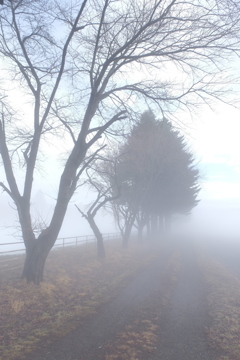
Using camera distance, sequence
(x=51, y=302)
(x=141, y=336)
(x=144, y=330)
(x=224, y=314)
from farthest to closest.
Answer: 1. (x=51, y=302)
2. (x=224, y=314)
3. (x=144, y=330)
4. (x=141, y=336)

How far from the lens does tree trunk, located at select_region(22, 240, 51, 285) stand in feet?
31.4

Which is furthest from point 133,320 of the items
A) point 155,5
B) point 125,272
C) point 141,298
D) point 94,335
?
point 155,5

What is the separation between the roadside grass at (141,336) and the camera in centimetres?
499

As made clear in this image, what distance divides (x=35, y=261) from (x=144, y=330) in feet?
16.3

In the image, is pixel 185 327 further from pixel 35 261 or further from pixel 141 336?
pixel 35 261

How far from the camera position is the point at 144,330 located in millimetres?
6211

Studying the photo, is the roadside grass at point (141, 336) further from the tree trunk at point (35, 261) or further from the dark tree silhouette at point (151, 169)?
the dark tree silhouette at point (151, 169)

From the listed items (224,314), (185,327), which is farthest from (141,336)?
Result: (224,314)

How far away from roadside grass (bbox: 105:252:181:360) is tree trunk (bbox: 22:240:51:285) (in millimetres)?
3983

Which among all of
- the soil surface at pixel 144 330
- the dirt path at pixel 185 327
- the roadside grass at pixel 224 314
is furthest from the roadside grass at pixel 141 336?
the roadside grass at pixel 224 314

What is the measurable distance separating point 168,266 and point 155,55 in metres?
11.4

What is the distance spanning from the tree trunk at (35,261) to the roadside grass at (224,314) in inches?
229

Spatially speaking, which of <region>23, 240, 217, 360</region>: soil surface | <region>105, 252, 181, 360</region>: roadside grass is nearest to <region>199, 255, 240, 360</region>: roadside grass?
<region>23, 240, 217, 360</region>: soil surface

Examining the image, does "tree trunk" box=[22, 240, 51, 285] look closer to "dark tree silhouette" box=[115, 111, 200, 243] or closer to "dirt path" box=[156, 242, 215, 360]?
"dirt path" box=[156, 242, 215, 360]
